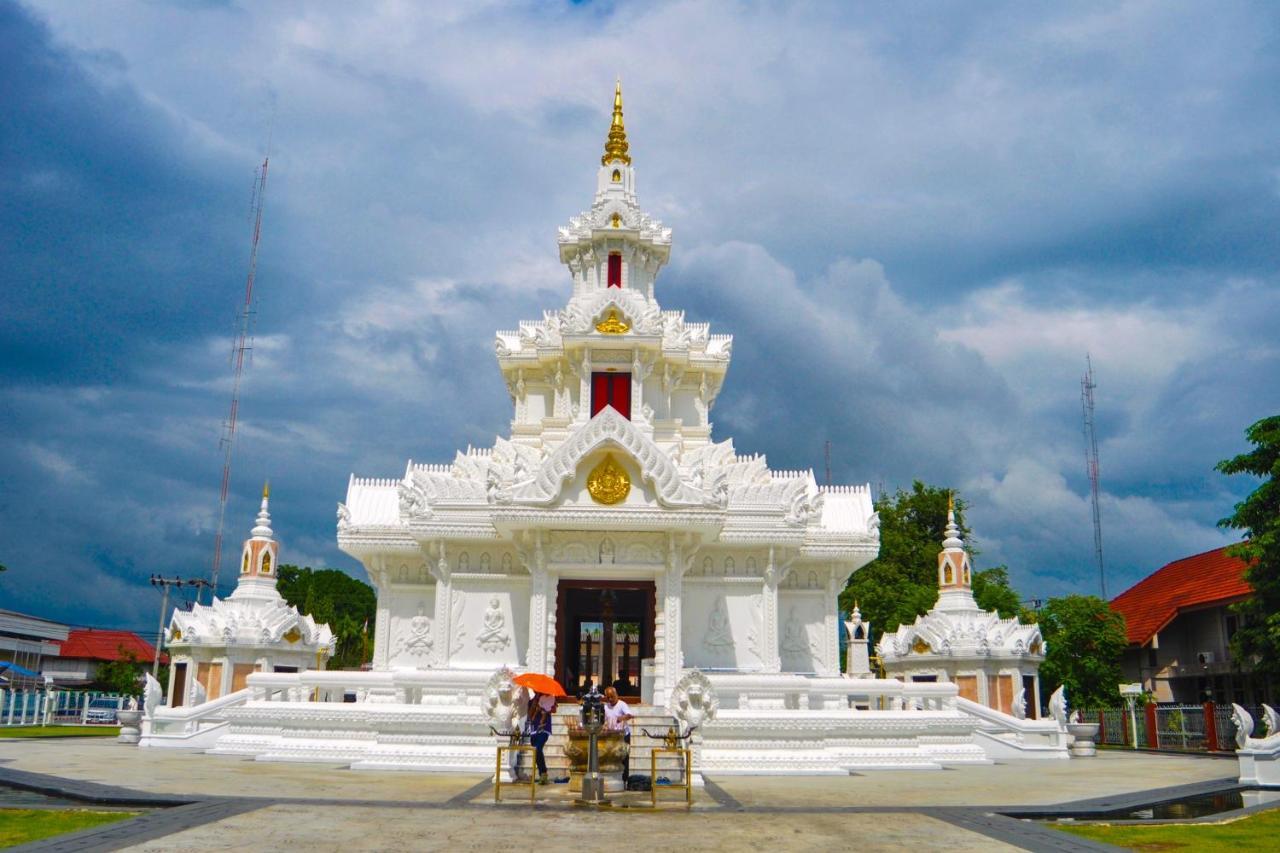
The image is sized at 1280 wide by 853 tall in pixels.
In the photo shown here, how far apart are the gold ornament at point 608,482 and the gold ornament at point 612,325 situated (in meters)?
7.49

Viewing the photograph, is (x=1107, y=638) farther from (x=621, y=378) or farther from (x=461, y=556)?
(x=461, y=556)

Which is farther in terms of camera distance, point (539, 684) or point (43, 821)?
point (539, 684)

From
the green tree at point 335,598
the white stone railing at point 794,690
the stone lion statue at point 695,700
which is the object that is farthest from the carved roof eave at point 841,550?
the green tree at point 335,598

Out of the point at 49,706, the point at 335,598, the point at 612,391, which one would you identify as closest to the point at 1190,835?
the point at 612,391

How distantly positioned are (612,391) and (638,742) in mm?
12495

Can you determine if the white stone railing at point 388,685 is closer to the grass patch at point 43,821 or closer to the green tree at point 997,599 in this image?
the grass patch at point 43,821

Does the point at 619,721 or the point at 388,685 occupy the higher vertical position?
the point at 388,685

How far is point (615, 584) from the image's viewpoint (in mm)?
24062

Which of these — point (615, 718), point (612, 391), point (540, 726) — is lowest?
point (540, 726)

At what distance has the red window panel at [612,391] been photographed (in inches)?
1151

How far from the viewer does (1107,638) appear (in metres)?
40.1

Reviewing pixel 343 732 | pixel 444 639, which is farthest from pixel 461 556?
pixel 343 732

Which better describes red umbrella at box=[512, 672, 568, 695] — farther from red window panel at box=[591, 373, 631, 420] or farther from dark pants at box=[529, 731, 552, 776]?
red window panel at box=[591, 373, 631, 420]

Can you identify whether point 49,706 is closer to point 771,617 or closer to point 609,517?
point 609,517
